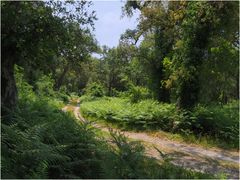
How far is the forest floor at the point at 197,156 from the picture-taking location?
406 inches

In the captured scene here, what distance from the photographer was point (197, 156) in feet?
39.9

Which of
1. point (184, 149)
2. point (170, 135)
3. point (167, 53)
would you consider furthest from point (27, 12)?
point (167, 53)

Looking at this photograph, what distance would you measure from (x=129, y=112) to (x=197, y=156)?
749 centimetres

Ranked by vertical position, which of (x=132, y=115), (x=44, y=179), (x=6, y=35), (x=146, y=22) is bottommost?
(x=44, y=179)

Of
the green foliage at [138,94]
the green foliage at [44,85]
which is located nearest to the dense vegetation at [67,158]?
the green foliage at [44,85]

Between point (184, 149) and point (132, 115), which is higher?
point (132, 115)

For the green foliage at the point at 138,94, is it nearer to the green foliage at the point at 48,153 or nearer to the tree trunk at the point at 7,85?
the tree trunk at the point at 7,85

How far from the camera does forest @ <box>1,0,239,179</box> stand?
6.41 m

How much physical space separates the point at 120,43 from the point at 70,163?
23311 millimetres

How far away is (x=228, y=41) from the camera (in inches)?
708

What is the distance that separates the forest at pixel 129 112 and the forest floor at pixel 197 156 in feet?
0.12

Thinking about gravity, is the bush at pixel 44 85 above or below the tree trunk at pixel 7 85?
above

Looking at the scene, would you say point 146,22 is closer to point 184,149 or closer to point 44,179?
point 184,149

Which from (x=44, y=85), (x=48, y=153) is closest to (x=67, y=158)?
(x=48, y=153)
